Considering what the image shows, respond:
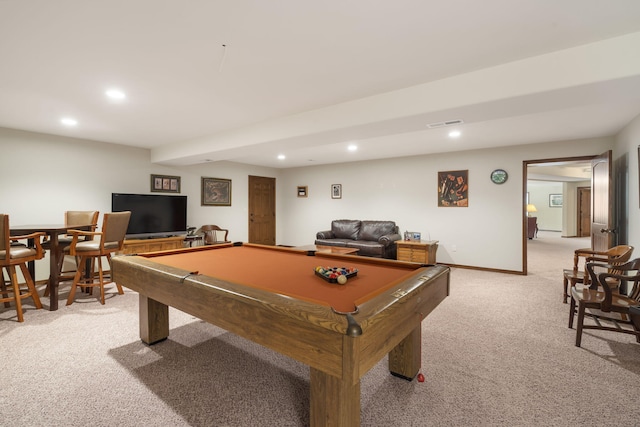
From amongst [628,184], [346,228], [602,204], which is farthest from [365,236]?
[628,184]

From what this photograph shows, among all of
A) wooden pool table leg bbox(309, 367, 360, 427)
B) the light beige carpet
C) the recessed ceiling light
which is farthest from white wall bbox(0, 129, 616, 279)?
wooden pool table leg bbox(309, 367, 360, 427)

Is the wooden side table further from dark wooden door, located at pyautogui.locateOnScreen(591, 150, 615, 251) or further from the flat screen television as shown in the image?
the flat screen television

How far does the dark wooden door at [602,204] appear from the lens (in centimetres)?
372

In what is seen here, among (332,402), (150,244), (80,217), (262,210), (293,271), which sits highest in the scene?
(262,210)

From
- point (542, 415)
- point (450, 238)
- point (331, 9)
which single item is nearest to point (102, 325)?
point (331, 9)

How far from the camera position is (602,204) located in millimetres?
4004

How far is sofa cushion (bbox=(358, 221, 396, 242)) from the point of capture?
253 inches

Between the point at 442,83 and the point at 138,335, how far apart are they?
3636 mm

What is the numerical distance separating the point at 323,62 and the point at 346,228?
16.0 ft

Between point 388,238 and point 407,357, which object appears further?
point 388,238

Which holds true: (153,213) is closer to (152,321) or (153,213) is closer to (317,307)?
(152,321)

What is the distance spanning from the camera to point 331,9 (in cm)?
170

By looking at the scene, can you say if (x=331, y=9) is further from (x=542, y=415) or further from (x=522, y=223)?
(x=522, y=223)

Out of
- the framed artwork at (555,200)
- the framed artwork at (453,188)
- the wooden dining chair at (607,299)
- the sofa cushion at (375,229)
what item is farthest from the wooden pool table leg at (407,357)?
the framed artwork at (555,200)
